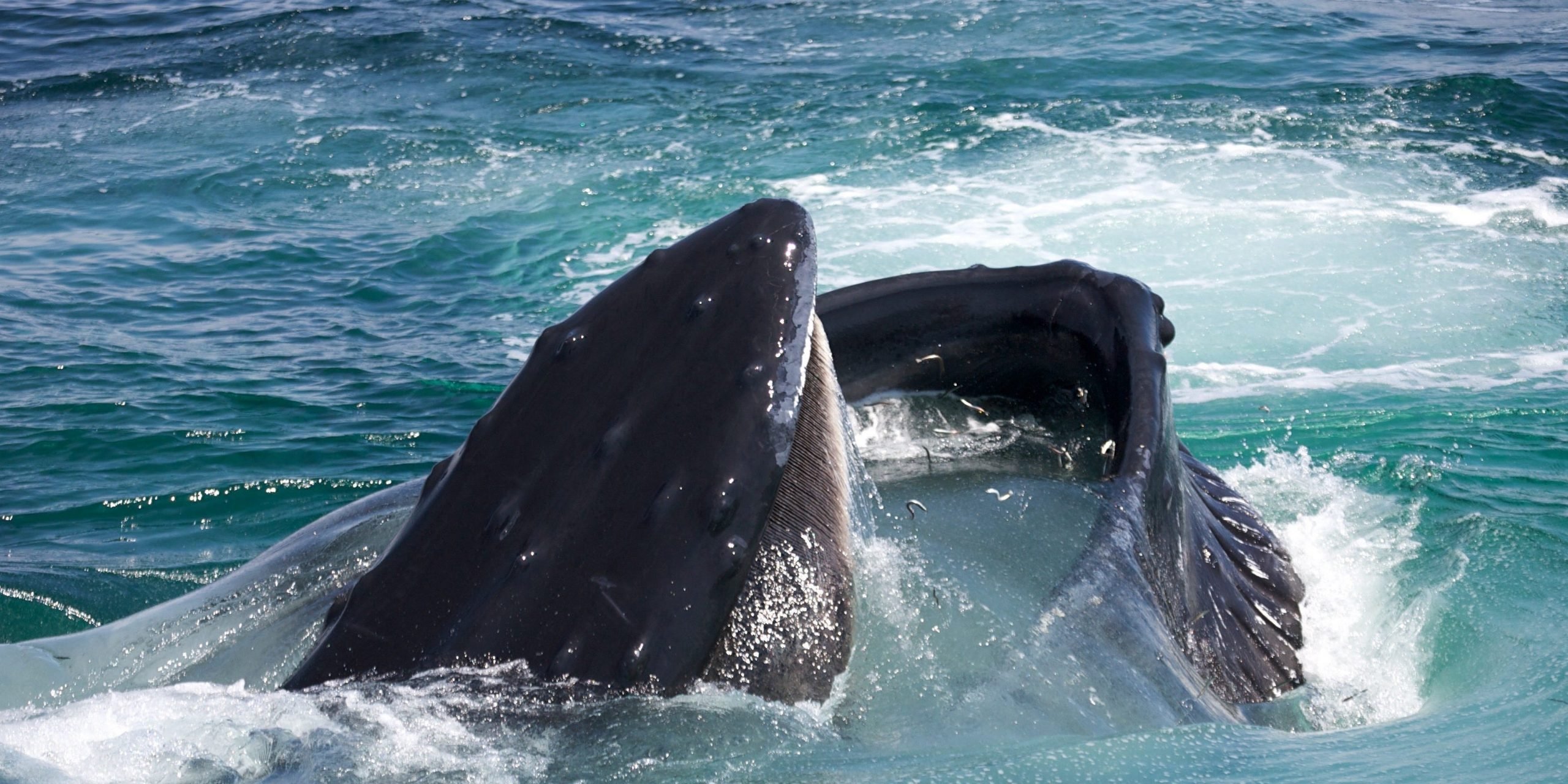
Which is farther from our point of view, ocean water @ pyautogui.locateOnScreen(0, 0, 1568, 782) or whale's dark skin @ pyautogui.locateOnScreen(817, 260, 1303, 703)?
whale's dark skin @ pyautogui.locateOnScreen(817, 260, 1303, 703)

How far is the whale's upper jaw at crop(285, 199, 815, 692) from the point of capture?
2797 millimetres

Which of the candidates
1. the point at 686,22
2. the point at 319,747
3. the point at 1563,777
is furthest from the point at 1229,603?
the point at 686,22

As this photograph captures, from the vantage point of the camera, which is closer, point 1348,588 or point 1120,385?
point 1120,385

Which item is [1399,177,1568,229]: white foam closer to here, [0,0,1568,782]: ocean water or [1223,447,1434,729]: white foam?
[0,0,1568,782]: ocean water

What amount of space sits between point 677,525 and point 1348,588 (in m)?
3.54

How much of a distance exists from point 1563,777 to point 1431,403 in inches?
241

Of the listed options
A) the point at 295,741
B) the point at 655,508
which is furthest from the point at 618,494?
the point at 295,741

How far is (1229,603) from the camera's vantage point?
4.03m

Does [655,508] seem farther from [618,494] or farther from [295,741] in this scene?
[295,741]

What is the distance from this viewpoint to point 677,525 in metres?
2.82

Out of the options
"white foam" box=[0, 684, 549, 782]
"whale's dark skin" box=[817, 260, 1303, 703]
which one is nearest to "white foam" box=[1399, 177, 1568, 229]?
"whale's dark skin" box=[817, 260, 1303, 703]

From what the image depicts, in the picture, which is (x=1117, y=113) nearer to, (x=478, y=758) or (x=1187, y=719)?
(x=1187, y=719)

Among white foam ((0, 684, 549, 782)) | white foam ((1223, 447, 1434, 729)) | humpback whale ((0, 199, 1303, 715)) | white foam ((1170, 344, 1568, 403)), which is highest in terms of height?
humpback whale ((0, 199, 1303, 715))

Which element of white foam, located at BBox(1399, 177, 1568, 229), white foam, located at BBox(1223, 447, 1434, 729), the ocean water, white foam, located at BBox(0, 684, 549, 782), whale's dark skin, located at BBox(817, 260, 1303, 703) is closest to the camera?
white foam, located at BBox(0, 684, 549, 782)
